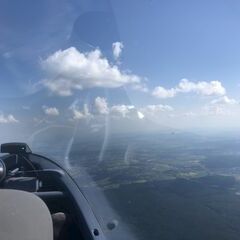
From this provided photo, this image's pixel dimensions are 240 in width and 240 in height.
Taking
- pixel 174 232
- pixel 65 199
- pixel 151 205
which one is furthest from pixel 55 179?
pixel 151 205

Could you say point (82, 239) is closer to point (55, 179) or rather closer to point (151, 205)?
point (55, 179)

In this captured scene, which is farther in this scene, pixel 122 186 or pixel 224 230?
pixel 122 186

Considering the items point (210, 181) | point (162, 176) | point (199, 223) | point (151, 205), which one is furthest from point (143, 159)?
point (199, 223)

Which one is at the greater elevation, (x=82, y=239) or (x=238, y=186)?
(x=82, y=239)

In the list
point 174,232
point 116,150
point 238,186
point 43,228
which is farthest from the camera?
point 116,150

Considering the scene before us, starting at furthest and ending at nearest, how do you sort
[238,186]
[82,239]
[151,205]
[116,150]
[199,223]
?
[116,150] < [238,186] < [151,205] < [199,223] < [82,239]

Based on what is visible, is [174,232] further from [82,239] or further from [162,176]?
[82,239]

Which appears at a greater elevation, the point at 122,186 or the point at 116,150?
the point at 116,150

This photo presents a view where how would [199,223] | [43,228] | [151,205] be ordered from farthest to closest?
[151,205]
[199,223]
[43,228]

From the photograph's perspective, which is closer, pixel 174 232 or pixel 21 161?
pixel 21 161

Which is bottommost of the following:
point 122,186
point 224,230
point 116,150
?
point 224,230
